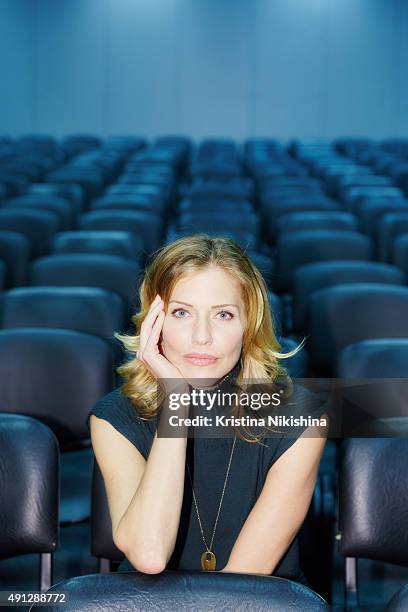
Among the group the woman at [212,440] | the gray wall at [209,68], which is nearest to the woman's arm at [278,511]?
the woman at [212,440]

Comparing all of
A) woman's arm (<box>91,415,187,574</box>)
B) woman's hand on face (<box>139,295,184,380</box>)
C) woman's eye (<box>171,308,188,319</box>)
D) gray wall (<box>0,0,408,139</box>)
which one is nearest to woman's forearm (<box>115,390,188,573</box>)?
woman's arm (<box>91,415,187,574</box>)

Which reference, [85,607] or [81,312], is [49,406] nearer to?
[81,312]

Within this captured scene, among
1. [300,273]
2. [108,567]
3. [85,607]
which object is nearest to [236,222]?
[300,273]

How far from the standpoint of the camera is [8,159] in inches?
483

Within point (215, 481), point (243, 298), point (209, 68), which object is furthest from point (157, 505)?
point (209, 68)

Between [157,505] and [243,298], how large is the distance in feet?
1.51

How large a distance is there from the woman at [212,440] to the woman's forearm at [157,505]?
0.28 ft

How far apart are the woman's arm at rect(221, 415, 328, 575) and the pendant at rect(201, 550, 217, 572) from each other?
3 centimetres

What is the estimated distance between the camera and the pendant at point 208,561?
5.86 feet

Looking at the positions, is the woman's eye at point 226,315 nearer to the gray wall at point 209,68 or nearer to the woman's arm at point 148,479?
the woman's arm at point 148,479

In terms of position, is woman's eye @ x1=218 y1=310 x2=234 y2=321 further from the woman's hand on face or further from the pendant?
the pendant

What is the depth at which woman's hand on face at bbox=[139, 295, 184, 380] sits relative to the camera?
1.75 meters

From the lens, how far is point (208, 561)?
179 centimetres

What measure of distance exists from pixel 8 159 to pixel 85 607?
11498mm
